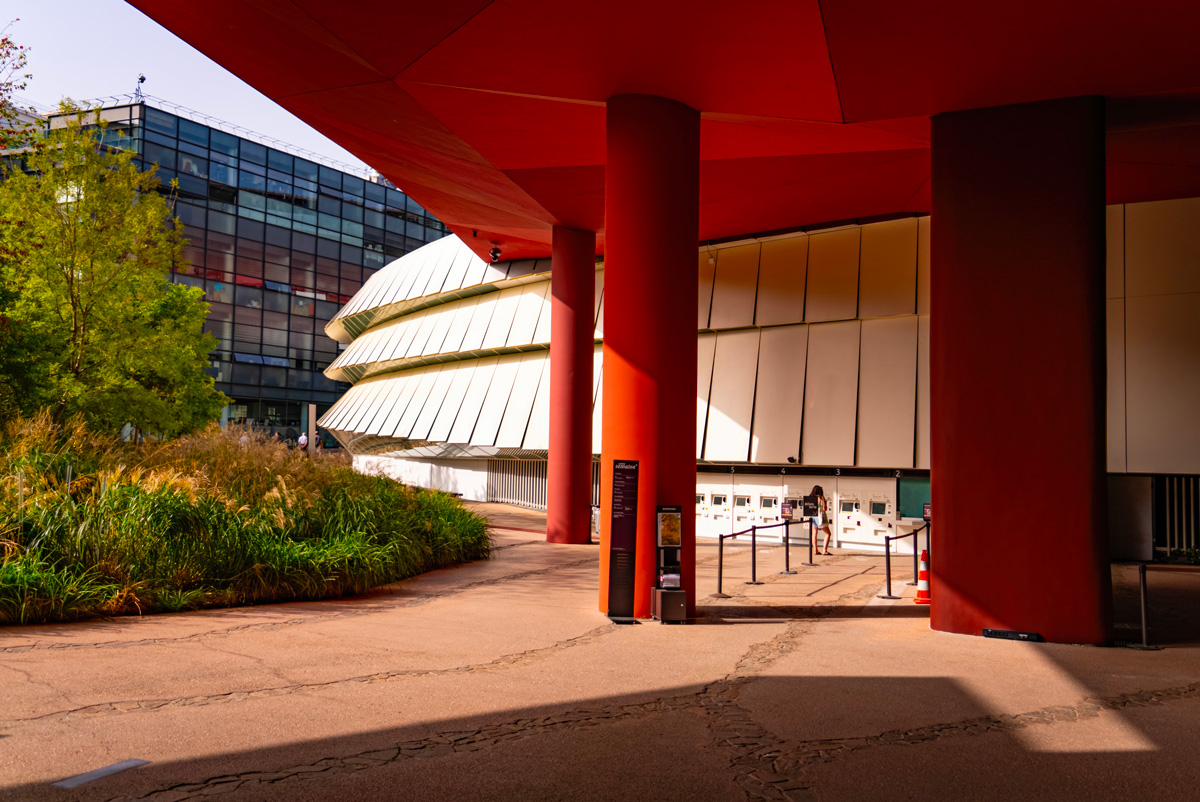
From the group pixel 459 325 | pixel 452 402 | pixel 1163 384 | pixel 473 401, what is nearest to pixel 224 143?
pixel 459 325

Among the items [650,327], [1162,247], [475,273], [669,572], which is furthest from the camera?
[475,273]

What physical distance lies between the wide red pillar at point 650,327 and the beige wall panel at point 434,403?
19.2 meters

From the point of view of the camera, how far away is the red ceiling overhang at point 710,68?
859cm

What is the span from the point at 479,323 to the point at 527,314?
8.25ft

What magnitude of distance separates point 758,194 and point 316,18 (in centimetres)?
997

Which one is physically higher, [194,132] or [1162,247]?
[194,132]

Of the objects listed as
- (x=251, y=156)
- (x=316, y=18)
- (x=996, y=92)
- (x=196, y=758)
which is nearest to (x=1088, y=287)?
(x=996, y=92)

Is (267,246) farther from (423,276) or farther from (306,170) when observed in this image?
(423,276)

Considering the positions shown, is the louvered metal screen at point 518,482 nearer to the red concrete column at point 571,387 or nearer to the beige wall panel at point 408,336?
the beige wall panel at point 408,336

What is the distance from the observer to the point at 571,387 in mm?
19438

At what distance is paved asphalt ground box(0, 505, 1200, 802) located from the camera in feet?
15.7

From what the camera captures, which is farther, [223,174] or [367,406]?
[223,174]

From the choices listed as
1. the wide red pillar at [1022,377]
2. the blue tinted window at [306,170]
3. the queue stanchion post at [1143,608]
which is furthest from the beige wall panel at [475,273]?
the blue tinted window at [306,170]

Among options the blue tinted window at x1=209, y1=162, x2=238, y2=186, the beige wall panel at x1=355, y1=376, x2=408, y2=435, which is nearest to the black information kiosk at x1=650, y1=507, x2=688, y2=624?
the beige wall panel at x1=355, y1=376, x2=408, y2=435
